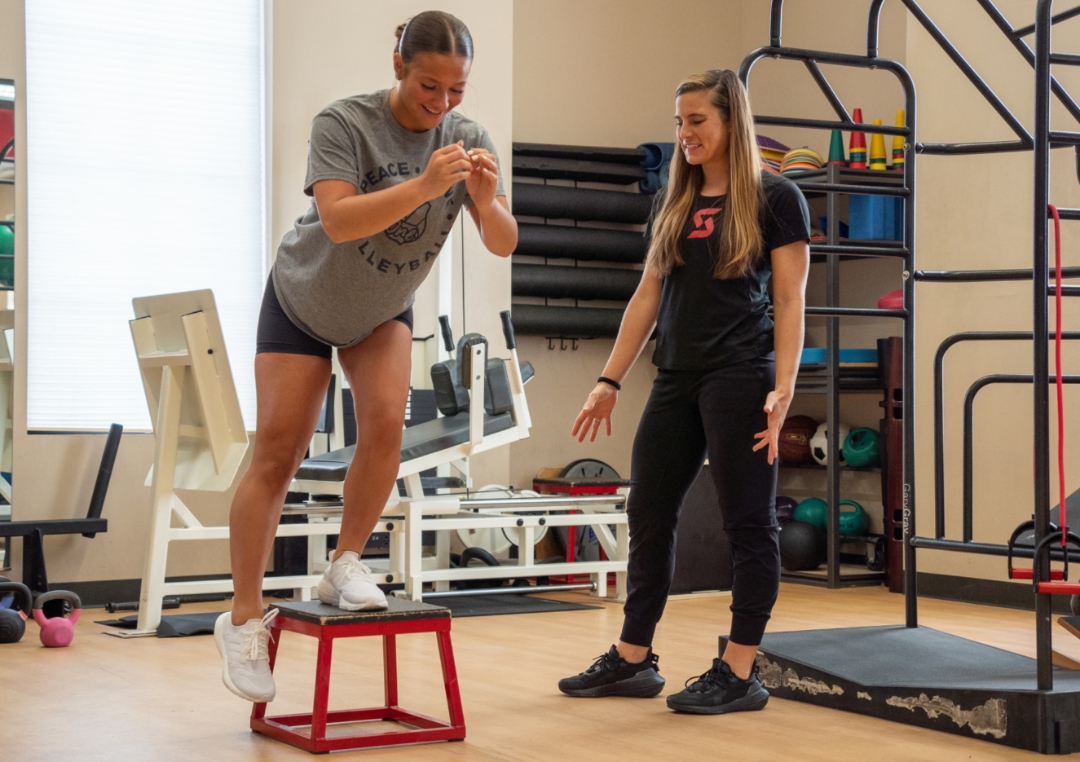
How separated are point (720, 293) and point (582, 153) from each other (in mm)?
4248

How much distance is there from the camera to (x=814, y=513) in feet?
20.6

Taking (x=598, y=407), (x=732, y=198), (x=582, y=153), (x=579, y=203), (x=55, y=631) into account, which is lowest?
(x=55, y=631)

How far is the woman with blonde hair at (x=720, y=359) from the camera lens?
2.80 m

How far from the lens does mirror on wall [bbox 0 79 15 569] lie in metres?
4.98

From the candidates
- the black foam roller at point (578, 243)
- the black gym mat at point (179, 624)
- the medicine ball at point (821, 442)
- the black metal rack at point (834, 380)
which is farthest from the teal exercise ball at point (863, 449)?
the black gym mat at point (179, 624)

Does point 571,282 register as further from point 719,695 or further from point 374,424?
point 374,424

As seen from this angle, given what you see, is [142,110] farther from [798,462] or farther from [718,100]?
[798,462]

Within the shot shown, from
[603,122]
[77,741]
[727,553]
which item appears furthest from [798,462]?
[77,741]

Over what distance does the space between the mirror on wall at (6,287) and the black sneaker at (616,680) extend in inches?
118

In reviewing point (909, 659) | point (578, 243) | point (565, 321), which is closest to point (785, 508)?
point (565, 321)

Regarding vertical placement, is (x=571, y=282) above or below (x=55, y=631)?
above

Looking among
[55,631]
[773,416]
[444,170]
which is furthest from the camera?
[55,631]

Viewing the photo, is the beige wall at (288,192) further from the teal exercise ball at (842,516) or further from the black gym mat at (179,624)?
the teal exercise ball at (842,516)

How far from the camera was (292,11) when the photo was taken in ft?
18.6
